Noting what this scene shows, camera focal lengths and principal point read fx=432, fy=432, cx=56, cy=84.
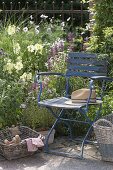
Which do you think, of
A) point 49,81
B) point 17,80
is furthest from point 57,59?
point 17,80

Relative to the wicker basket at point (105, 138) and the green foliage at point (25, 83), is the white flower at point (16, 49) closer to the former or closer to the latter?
the green foliage at point (25, 83)

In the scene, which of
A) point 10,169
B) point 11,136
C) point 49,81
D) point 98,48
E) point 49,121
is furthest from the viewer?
point 98,48

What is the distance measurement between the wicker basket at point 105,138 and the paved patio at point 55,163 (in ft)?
0.31

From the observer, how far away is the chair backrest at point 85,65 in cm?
544

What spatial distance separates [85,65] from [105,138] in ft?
4.53

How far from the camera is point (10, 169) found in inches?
179

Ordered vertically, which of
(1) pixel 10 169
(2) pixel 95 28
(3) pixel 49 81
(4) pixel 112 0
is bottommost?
(1) pixel 10 169

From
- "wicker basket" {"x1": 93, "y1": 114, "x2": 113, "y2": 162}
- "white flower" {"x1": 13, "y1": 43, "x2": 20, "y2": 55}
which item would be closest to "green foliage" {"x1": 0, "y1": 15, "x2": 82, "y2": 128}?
"white flower" {"x1": 13, "y1": 43, "x2": 20, "y2": 55}

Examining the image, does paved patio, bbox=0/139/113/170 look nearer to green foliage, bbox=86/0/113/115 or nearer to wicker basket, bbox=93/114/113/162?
wicker basket, bbox=93/114/113/162

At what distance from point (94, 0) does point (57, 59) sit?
1053 mm

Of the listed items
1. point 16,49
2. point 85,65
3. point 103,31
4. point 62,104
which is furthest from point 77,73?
point 16,49

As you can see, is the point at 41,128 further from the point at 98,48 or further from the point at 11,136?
the point at 98,48

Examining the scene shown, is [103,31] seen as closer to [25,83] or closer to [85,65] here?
[85,65]

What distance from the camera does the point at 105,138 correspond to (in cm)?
456
